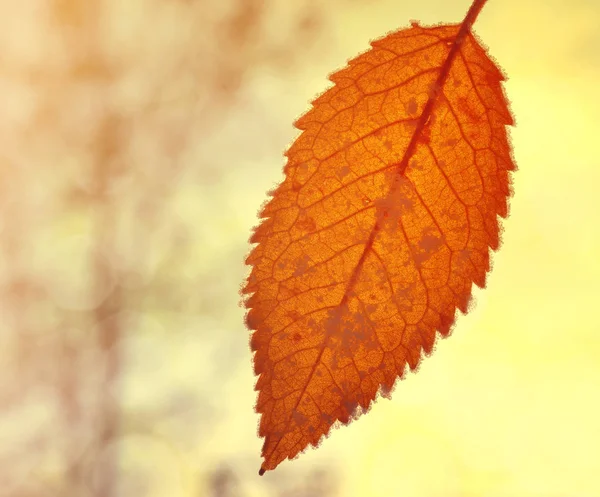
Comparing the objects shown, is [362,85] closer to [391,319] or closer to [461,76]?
[461,76]

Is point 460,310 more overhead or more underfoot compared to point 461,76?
more underfoot

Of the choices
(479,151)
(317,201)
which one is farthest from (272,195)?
(479,151)

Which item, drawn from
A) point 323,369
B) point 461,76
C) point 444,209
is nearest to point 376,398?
point 323,369

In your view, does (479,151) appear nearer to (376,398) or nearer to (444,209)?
(444,209)

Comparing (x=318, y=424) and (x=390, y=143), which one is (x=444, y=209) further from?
(x=318, y=424)

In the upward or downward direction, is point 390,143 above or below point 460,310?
above
